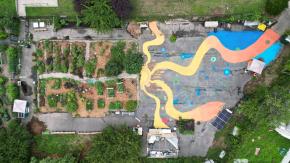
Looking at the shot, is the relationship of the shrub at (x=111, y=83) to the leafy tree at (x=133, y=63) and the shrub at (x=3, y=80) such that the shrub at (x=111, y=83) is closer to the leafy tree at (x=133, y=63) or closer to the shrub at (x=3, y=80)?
the leafy tree at (x=133, y=63)

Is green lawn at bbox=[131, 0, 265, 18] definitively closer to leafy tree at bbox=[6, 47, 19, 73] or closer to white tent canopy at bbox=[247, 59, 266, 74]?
white tent canopy at bbox=[247, 59, 266, 74]

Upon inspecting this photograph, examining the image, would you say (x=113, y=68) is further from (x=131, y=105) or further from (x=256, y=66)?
(x=256, y=66)

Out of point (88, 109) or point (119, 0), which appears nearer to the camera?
point (119, 0)

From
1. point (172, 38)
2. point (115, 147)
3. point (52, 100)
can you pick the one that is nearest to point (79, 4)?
point (172, 38)

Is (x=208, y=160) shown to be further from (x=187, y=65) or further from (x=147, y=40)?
(x=147, y=40)

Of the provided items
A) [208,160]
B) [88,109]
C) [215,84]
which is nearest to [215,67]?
[215,84]

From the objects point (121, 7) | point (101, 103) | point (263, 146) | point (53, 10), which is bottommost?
point (263, 146)
